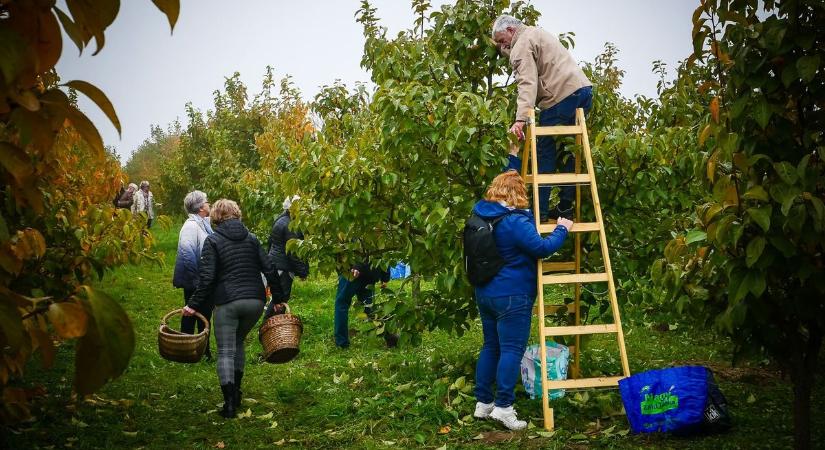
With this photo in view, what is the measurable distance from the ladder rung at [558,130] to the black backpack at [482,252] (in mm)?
824

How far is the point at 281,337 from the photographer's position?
6.48m

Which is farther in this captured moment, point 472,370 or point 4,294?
point 472,370

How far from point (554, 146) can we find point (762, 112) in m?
2.57

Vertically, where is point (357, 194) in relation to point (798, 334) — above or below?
above

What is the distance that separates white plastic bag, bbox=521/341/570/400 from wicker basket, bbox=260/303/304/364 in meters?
2.19

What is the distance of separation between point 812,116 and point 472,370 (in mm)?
4186

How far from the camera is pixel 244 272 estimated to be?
6375 mm

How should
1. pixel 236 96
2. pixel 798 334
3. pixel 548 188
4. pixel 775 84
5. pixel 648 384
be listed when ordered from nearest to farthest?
pixel 775 84
pixel 798 334
pixel 648 384
pixel 548 188
pixel 236 96

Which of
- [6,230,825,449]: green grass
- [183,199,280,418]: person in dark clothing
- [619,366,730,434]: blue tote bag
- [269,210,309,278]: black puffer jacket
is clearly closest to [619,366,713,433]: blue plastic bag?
[619,366,730,434]: blue tote bag

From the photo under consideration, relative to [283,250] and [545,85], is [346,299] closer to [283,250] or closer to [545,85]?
[283,250]

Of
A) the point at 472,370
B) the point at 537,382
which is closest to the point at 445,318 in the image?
the point at 472,370

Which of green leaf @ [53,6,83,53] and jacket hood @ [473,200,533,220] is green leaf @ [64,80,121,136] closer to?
green leaf @ [53,6,83,53]

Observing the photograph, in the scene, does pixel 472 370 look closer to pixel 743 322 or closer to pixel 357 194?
pixel 357 194

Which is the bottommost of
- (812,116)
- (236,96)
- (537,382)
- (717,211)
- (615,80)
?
(537,382)
